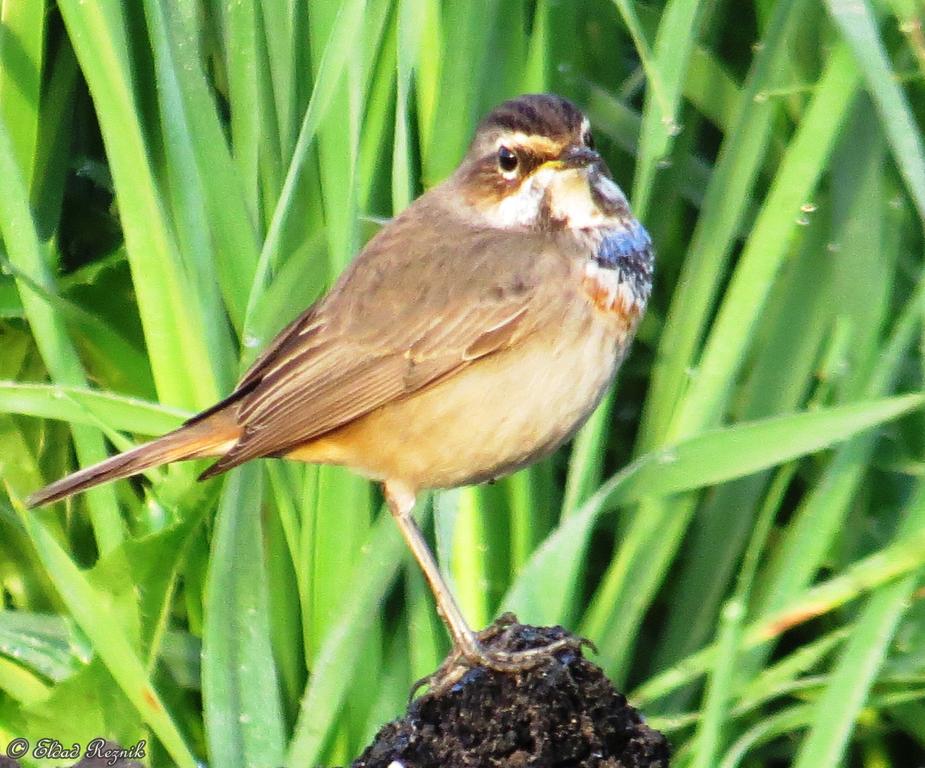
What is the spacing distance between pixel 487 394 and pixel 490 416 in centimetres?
6

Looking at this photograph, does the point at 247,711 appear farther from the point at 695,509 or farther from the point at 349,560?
the point at 695,509

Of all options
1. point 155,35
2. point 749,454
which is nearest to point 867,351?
point 749,454

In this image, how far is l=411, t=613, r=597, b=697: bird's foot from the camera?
2701mm

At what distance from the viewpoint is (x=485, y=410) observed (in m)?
3.19

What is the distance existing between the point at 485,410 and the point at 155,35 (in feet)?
3.28

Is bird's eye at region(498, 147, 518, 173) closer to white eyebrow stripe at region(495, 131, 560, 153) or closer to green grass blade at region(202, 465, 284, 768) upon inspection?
white eyebrow stripe at region(495, 131, 560, 153)

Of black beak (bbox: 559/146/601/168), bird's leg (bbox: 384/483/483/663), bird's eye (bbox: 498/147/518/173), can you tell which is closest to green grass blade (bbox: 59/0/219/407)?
bird's leg (bbox: 384/483/483/663)

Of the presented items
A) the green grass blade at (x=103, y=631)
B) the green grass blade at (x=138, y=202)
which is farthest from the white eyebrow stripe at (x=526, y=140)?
the green grass blade at (x=103, y=631)

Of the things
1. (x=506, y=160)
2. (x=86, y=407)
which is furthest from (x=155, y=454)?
(x=506, y=160)

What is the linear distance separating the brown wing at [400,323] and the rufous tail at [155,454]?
0.23 feet

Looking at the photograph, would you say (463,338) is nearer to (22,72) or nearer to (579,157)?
(579,157)

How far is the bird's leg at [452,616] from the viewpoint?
8.92 feet

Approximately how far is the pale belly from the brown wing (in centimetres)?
4

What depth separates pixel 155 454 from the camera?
314 cm
